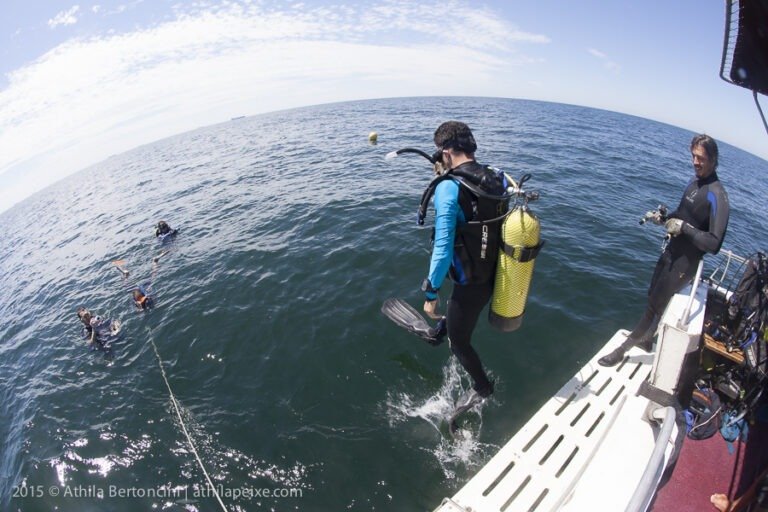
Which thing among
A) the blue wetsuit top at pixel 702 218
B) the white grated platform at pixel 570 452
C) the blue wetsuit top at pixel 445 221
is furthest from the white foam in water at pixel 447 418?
the blue wetsuit top at pixel 702 218

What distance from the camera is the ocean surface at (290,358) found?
4949 millimetres

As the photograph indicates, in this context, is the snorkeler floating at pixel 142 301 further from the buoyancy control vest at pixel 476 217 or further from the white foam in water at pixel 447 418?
the buoyancy control vest at pixel 476 217

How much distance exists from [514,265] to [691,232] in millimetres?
2533

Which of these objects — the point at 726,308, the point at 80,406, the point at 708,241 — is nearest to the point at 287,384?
the point at 80,406

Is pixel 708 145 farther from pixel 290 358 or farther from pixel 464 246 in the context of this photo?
pixel 290 358

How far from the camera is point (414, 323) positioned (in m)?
5.42

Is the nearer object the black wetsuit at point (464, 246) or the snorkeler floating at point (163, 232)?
the black wetsuit at point (464, 246)

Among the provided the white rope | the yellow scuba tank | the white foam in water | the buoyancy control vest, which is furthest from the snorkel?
the white rope

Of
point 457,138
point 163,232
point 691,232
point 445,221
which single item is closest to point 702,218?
point 691,232

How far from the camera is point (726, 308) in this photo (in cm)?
509

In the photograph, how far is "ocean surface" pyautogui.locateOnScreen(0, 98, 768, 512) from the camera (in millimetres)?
4949

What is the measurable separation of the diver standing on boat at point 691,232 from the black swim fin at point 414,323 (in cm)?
253

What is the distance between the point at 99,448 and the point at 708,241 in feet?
33.8

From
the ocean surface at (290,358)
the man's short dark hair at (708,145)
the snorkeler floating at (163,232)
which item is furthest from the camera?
the snorkeler floating at (163,232)
